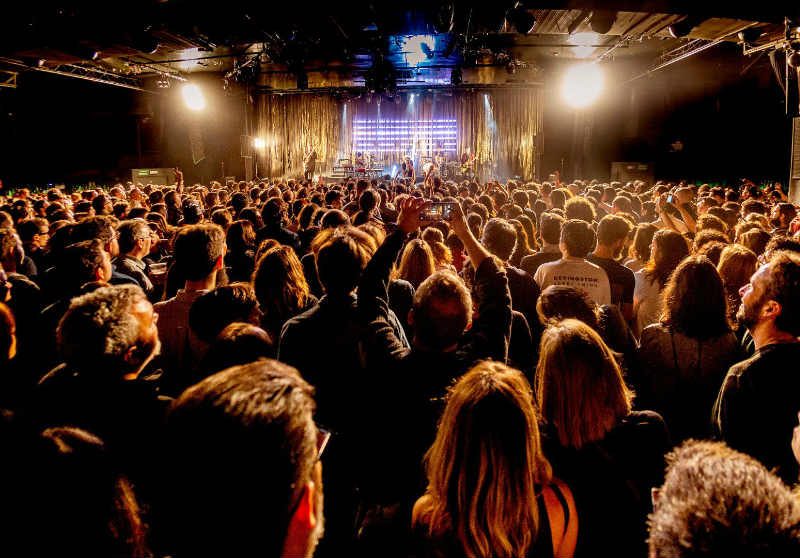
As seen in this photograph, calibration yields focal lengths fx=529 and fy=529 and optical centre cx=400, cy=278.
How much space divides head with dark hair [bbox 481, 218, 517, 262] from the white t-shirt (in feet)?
1.07

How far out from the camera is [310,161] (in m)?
21.8

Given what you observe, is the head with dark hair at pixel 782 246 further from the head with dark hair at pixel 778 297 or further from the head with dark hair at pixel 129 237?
the head with dark hair at pixel 129 237

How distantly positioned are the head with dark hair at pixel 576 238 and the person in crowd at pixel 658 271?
1.58 feet

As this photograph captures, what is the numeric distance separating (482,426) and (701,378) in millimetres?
1731

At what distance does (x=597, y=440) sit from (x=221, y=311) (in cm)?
161

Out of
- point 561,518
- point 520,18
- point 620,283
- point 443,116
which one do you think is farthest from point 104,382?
point 443,116

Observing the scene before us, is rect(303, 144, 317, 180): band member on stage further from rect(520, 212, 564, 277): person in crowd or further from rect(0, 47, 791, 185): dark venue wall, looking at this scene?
rect(520, 212, 564, 277): person in crowd

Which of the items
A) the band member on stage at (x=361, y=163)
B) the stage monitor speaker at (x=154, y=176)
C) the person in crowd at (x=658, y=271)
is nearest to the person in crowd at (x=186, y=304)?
the person in crowd at (x=658, y=271)

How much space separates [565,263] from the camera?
353cm

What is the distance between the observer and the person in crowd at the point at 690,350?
245 cm

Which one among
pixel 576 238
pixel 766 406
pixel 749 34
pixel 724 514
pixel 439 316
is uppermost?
pixel 749 34

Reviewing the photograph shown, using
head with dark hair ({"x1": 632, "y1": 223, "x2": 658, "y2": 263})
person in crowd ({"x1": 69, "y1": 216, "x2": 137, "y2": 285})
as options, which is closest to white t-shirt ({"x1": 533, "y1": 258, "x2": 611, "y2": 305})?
head with dark hair ({"x1": 632, "y1": 223, "x2": 658, "y2": 263})

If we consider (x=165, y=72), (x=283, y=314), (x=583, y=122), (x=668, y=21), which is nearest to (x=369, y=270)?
(x=283, y=314)

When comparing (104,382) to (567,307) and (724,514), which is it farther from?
(567,307)
